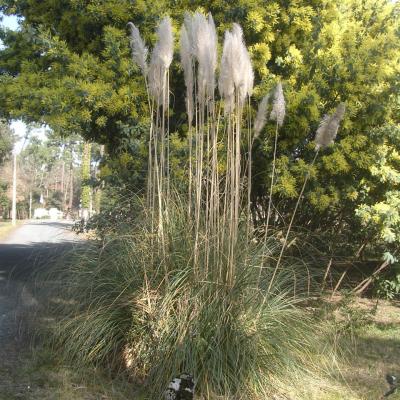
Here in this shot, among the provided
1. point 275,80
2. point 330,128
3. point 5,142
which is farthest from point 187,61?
point 5,142

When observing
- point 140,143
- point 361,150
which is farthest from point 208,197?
point 361,150

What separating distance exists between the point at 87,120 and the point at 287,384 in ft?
15.7

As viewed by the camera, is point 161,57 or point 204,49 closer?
point 204,49

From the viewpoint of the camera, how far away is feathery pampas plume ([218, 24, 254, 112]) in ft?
14.9

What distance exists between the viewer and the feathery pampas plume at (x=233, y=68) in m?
4.55

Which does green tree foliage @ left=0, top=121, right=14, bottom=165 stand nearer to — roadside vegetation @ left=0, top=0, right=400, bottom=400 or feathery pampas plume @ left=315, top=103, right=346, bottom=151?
roadside vegetation @ left=0, top=0, right=400, bottom=400

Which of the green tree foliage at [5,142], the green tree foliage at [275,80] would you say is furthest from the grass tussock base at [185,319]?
the green tree foliage at [5,142]

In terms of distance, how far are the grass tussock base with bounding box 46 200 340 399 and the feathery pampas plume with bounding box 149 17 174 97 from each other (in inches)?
46.6

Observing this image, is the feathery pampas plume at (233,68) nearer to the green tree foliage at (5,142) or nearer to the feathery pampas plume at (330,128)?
the feathery pampas plume at (330,128)

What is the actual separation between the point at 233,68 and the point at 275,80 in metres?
3.47

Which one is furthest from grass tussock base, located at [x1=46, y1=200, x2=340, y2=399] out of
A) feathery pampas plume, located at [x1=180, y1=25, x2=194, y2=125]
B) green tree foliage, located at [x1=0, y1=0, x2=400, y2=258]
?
green tree foliage, located at [x1=0, y1=0, x2=400, y2=258]

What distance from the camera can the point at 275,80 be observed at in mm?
7879

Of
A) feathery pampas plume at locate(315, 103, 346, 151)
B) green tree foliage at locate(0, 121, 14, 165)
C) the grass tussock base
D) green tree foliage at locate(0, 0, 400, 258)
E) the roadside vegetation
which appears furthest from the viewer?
green tree foliage at locate(0, 121, 14, 165)

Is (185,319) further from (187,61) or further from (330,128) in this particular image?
(187,61)
